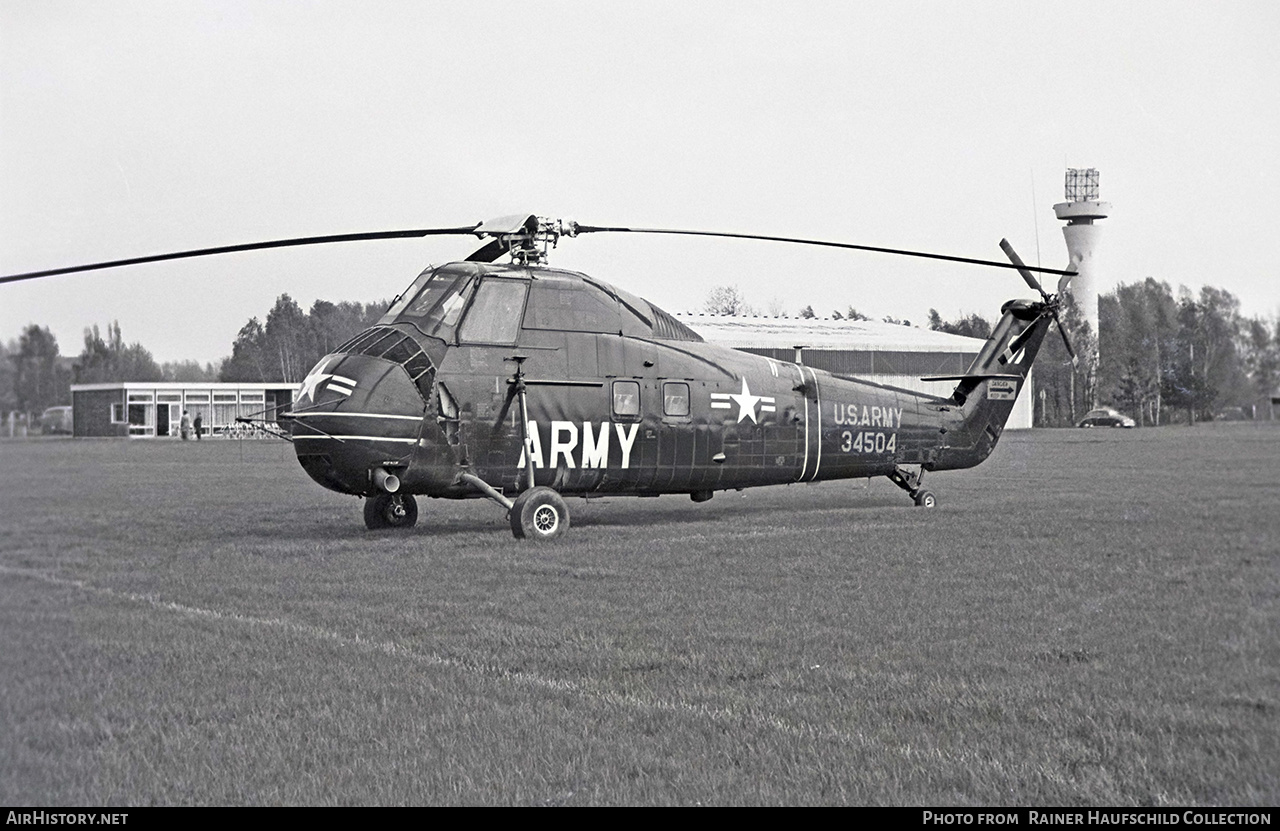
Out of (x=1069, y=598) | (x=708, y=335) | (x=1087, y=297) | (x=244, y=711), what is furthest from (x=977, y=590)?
(x=708, y=335)

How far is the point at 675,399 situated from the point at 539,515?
10.2ft

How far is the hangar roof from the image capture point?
4256 centimetres

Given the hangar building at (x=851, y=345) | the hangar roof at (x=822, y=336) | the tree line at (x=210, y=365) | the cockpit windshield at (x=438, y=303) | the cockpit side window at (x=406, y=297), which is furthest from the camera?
the hangar building at (x=851, y=345)

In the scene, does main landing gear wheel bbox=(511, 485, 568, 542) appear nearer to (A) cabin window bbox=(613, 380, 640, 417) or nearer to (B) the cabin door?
(A) cabin window bbox=(613, 380, 640, 417)

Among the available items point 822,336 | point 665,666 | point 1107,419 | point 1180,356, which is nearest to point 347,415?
point 665,666

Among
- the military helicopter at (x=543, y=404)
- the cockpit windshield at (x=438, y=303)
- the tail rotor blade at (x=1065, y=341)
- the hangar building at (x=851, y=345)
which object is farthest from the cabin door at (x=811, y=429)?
the hangar building at (x=851, y=345)

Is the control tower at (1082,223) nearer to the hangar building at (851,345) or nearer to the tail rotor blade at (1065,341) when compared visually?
the tail rotor blade at (1065,341)

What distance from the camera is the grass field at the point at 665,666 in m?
3.60

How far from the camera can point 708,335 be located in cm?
4272

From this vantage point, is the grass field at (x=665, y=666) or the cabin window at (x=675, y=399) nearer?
the grass field at (x=665, y=666)

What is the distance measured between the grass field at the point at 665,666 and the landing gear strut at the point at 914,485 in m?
6.38

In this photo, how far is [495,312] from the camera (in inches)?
601

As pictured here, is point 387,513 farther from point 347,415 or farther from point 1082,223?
point 1082,223

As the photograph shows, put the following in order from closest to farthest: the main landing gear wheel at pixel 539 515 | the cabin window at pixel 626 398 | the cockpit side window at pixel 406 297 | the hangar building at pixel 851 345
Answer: the main landing gear wheel at pixel 539 515 < the cockpit side window at pixel 406 297 < the cabin window at pixel 626 398 < the hangar building at pixel 851 345
